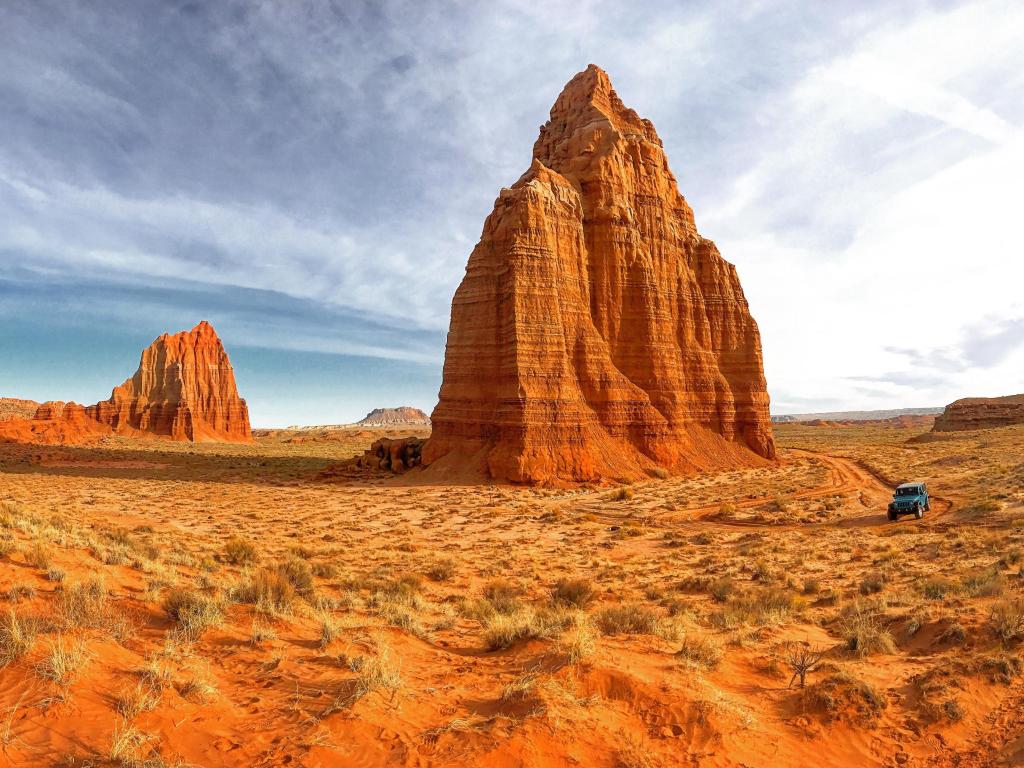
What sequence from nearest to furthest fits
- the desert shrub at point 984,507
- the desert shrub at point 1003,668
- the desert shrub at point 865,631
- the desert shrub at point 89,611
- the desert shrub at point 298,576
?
the desert shrub at point 89,611
the desert shrub at point 1003,668
the desert shrub at point 865,631
the desert shrub at point 298,576
the desert shrub at point 984,507

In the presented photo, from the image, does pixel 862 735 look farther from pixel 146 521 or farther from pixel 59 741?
Result: pixel 146 521

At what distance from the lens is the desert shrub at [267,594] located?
8.88 m

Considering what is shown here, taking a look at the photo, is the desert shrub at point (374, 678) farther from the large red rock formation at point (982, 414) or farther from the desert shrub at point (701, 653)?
the large red rock formation at point (982, 414)

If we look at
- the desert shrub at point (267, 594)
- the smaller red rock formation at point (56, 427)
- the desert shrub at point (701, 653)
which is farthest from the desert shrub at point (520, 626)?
the smaller red rock formation at point (56, 427)

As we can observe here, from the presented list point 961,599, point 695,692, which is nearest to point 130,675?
point 695,692

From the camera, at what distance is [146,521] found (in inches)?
864

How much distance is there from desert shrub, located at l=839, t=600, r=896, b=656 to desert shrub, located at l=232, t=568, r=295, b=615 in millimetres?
8991

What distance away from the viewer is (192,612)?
782 cm

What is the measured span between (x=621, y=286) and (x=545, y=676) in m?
39.5

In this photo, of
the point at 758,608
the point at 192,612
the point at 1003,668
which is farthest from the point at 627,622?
the point at 192,612

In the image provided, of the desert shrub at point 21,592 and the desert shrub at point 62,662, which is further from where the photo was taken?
the desert shrub at point 21,592

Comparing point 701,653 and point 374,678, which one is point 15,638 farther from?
point 701,653

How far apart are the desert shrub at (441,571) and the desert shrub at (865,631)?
344 inches

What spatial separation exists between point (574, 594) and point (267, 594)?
20.3 feet
